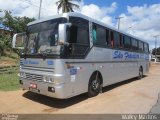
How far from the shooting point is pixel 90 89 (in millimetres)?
9328

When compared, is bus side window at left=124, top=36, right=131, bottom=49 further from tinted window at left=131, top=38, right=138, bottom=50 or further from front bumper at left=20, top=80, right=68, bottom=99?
front bumper at left=20, top=80, right=68, bottom=99

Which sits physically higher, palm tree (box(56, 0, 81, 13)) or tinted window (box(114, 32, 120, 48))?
palm tree (box(56, 0, 81, 13))

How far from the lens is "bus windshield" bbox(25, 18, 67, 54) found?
774 cm

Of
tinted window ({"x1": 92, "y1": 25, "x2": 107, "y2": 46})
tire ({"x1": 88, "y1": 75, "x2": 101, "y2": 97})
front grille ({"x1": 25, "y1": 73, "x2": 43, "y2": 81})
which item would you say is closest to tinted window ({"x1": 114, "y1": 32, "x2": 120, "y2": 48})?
tinted window ({"x1": 92, "y1": 25, "x2": 107, "y2": 46})

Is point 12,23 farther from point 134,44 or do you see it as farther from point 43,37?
point 43,37

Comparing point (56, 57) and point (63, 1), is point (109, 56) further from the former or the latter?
point (63, 1)

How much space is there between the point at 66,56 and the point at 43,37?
1157 mm

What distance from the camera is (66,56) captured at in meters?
7.67

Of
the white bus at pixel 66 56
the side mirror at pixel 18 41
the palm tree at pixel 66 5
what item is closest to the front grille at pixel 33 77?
the white bus at pixel 66 56

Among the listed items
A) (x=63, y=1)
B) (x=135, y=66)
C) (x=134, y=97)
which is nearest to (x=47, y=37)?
(x=134, y=97)

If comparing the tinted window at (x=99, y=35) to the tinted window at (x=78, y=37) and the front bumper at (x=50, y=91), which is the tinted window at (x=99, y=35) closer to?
the tinted window at (x=78, y=37)

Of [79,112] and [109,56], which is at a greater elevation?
[109,56]

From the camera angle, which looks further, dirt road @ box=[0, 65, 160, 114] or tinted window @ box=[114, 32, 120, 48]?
tinted window @ box=[114, 32, 120, 48]

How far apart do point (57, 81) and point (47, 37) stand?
1587mm
